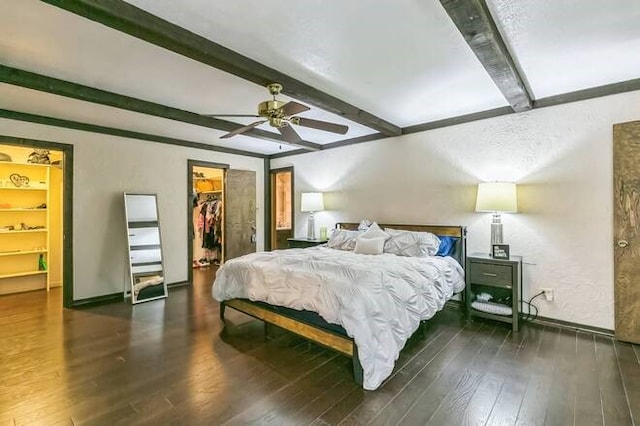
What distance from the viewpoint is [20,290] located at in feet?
16.8

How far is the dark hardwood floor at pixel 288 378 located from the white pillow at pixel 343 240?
149cm

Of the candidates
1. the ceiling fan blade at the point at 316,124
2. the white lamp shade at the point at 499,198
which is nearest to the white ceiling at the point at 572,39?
the white lamp shade at the point at 499,198

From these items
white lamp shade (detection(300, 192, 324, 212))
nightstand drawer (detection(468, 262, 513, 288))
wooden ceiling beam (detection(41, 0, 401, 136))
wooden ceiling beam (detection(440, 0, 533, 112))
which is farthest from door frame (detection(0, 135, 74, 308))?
nightstand drawer (detection(468, 262, 513, 288))

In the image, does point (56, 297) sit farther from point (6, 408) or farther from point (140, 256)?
point (6, 408)

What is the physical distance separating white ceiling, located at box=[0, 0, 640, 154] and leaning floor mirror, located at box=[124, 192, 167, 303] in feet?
5.10

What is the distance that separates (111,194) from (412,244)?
4.53 m

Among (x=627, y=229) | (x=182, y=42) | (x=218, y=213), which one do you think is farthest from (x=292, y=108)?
(x=218, y=213)

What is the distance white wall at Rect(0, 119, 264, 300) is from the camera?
4.39 metres

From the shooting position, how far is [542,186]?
3.58 meters

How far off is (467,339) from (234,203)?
477cm

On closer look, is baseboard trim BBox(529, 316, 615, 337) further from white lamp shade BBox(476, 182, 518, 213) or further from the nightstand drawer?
white lamp shade BBox(476, 182, 518, 213)

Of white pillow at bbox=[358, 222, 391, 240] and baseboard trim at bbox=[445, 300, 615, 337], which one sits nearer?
baseboard trim at bbox=[445, 300, 615, 337]

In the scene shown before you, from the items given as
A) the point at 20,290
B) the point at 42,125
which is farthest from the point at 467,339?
the point at 20,290

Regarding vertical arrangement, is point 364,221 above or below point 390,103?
below
